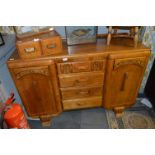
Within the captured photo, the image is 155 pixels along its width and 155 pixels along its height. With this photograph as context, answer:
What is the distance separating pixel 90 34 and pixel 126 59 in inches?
16.6

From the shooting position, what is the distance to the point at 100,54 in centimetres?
123

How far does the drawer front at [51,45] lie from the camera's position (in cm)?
118

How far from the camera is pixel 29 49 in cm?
116

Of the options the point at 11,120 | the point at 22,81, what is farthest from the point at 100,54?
the point at 11,120

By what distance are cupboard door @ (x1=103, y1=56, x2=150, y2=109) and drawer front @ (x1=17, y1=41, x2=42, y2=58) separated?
64 centimetres

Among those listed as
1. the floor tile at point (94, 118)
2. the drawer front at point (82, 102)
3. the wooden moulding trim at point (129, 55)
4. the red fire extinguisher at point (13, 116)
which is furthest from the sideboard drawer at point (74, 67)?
the floor tile at point (94, 118)

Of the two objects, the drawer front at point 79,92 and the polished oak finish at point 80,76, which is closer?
the polished oak finish at point 80,76

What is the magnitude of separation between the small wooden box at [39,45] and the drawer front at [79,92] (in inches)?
17.4

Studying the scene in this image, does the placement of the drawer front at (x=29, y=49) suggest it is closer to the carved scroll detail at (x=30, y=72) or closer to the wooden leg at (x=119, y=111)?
the carved scroll detail at (x=30, y=72)

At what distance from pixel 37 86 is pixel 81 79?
43cm

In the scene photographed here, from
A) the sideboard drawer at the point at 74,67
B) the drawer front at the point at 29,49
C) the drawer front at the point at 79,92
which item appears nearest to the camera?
the drawer front at the point at 29,49

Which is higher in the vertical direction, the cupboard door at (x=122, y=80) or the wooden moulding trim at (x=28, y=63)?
the wooden moulding trim at (x=28, y=63)

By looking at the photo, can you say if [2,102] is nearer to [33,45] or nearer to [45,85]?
[45,85]
